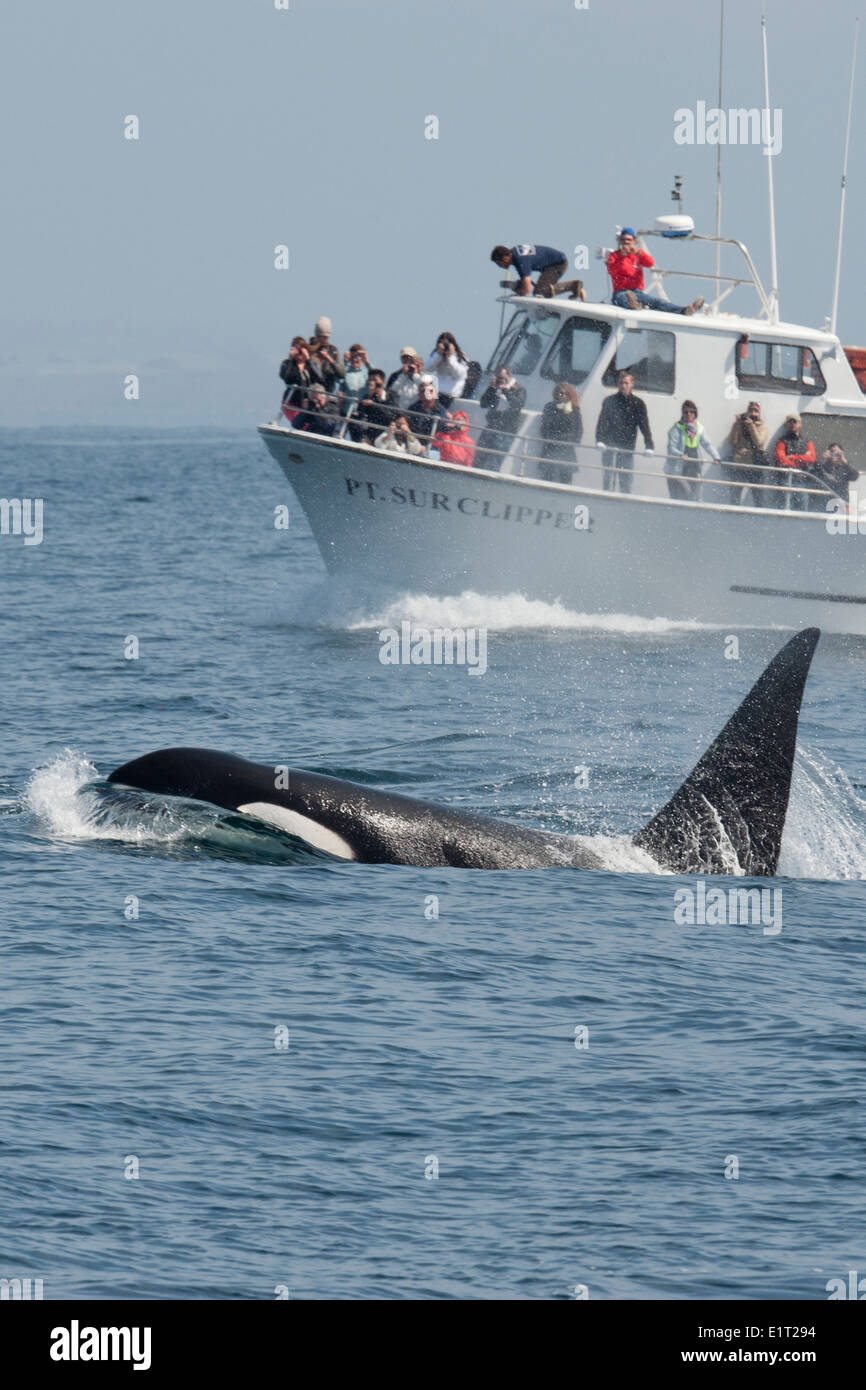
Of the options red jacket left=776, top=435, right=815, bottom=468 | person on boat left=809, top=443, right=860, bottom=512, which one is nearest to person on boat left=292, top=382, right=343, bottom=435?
red jacket left=776, top=435, right=815, bottom=468

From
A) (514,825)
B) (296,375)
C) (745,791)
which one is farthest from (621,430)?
(745,791)

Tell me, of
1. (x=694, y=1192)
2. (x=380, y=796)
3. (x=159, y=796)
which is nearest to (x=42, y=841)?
(x=159, y=796)

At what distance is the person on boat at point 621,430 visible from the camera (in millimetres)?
28578

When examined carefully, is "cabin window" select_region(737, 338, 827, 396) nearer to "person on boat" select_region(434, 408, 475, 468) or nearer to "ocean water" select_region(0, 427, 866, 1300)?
"person on boat" select_region(434, 408, 475, 468)

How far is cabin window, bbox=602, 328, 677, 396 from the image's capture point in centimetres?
2953

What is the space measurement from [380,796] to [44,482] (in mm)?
79405

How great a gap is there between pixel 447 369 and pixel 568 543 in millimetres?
3194

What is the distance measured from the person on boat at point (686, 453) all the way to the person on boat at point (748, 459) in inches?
15.5

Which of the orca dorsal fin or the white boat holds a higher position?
the white boat

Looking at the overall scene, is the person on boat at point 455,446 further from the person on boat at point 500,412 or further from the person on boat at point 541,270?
the person on boat at point 541,270

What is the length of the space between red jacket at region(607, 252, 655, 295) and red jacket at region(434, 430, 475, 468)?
12.2ft

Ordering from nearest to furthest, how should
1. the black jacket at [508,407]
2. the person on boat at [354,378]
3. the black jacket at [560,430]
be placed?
the person on boat at [354,378] → the black jacket at [560,430] → the black jacket at [508,407]

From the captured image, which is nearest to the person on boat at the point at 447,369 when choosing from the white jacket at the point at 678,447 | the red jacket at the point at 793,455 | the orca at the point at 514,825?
the white jacket at the point at 678,447
